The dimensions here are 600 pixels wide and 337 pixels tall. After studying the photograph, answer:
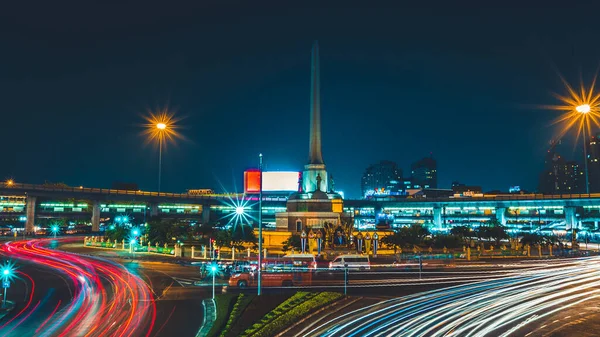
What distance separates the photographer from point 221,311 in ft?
65.3

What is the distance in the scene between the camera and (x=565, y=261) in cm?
4028

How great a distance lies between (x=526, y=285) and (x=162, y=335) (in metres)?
22.4

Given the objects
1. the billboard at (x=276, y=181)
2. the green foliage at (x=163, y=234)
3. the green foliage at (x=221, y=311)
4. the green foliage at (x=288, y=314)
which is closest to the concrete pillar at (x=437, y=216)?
the billboard at (x=276, y=181)

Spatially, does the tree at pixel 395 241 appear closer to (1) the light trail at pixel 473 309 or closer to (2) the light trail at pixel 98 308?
(1) the light trail at pixel 473 309

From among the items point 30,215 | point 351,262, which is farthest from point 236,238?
point 30,215

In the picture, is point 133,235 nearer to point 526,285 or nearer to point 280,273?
point 280,273

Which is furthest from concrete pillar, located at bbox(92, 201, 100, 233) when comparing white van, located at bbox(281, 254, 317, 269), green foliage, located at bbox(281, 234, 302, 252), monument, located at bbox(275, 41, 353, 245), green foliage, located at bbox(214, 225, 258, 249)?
white van, located at bbox(281, 254, 317, 269)

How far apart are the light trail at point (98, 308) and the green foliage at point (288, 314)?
4.72m

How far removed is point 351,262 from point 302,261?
3.98 m

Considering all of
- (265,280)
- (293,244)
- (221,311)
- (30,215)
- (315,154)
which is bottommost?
(221,311)

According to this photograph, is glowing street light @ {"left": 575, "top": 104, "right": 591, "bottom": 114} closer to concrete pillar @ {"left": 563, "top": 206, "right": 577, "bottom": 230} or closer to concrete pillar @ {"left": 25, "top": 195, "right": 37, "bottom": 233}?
concrete pillar @ {"left": 563, "top": 206, "right": 577, "bottom": 230}

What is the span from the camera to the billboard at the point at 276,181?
88.9m

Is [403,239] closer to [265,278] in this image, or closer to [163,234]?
[265,278]

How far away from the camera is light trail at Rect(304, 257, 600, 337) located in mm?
16625
